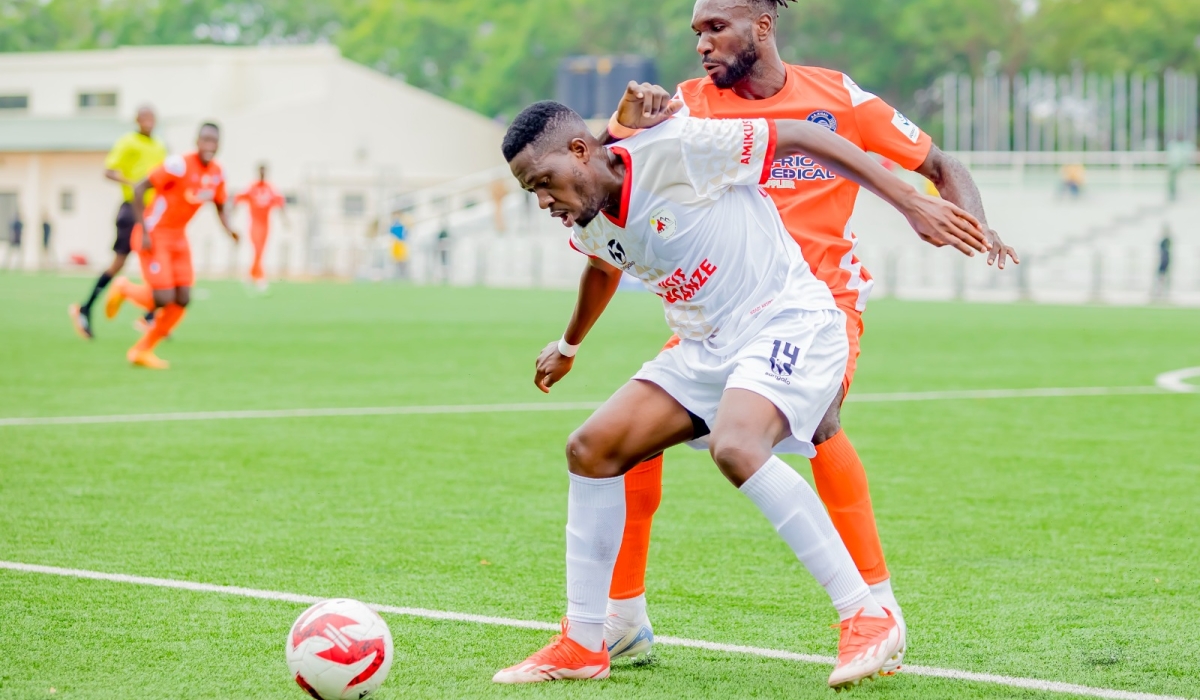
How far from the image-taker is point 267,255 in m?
51.8

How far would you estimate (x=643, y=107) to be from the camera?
4.29 meters

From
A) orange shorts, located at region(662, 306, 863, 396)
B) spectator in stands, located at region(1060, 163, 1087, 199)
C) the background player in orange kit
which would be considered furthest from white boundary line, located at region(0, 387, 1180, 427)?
spectator in stands, located at region(1060, 163, 1087, 199)

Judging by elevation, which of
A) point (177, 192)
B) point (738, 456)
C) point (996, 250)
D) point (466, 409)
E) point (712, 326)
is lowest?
point (466, 409)

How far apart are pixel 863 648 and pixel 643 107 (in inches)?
64.3

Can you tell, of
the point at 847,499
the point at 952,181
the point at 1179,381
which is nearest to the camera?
the point at 847,499

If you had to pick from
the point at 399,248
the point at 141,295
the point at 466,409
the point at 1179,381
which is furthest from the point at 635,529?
the point at 399,248

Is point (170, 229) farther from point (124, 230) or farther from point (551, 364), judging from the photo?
point (551, 364)

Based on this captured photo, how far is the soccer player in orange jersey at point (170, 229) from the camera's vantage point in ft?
44.2

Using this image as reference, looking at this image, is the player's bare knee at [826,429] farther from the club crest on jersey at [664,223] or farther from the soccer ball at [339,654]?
the soccer ball at [339,654]

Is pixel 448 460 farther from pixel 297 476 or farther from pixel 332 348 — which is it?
pixel 332 348

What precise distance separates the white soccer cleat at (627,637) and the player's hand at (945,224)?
4.70 feet

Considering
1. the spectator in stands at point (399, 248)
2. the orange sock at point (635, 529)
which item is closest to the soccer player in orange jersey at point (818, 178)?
the orange sock at point (635, 529)

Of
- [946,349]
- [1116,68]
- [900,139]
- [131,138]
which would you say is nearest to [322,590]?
[900,139]

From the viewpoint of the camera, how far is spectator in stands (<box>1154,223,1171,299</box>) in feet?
103
